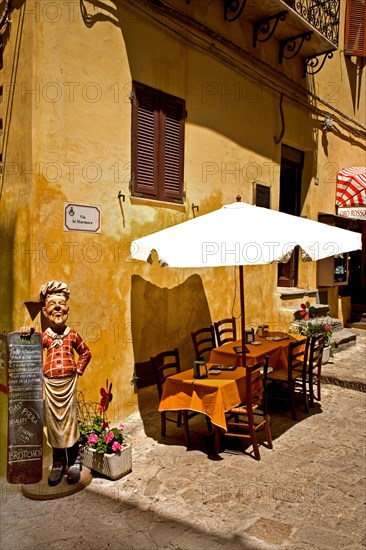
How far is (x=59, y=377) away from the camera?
4613mm

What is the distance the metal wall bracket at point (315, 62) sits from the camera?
1070cm

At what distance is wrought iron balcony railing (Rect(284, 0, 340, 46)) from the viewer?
31.8 feet

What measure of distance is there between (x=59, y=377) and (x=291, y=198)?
8552mm

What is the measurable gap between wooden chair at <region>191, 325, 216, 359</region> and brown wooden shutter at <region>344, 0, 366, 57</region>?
365 inches

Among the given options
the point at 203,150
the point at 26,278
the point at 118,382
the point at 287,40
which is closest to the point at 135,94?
the point at 203,150

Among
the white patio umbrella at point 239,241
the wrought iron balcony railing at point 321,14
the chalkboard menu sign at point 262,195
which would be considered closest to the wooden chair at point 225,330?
the white patio umbrella at point 239,241

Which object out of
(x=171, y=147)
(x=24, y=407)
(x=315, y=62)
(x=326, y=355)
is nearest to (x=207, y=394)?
(x=24, y=407)

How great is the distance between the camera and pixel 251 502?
14.3 ft

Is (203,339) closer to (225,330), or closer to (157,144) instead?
(225,330)

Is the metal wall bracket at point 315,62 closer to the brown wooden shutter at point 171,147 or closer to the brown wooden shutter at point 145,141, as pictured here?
the brown wooden shutter at point 171,147

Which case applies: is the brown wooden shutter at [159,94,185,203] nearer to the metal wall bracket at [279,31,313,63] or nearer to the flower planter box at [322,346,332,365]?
the metal wall bracket at [279,31,313,63]

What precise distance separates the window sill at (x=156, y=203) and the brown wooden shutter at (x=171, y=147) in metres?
0.08

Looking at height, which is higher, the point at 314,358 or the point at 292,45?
the point at 292,45

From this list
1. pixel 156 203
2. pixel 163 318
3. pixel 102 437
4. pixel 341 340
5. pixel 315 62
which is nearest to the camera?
pixel 102 437
